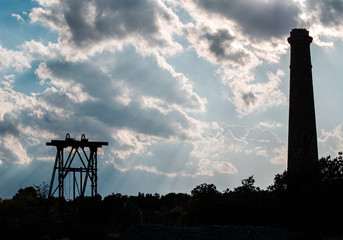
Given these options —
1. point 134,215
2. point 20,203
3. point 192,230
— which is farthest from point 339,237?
point 20,203

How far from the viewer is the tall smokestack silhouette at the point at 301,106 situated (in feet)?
120

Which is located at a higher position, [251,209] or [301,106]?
[301,106]

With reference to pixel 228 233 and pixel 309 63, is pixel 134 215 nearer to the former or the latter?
pixel 228 233

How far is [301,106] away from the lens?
36.9 m

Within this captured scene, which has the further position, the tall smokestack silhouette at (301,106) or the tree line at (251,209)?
the tall smokestack silhouette at (301,106)

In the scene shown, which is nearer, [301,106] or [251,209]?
[251,209]

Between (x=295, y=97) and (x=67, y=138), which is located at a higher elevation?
(x=295, y=97)

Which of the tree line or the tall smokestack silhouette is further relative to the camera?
the tall smokestack silhouette

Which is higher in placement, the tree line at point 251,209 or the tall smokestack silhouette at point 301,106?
the tall smokestack silhouette at point 301,106

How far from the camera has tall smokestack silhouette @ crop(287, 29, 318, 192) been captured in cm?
3653

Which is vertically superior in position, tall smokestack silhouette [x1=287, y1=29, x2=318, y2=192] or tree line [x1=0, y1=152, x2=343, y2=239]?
tall smokestack silhouette [x1=287, y1=29, x2=318, y2=192]

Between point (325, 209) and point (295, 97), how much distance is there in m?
12.4

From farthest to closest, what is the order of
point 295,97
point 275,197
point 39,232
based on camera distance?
point 295,97 → point 275,197 → point 39,232

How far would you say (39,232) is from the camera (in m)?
20.7
